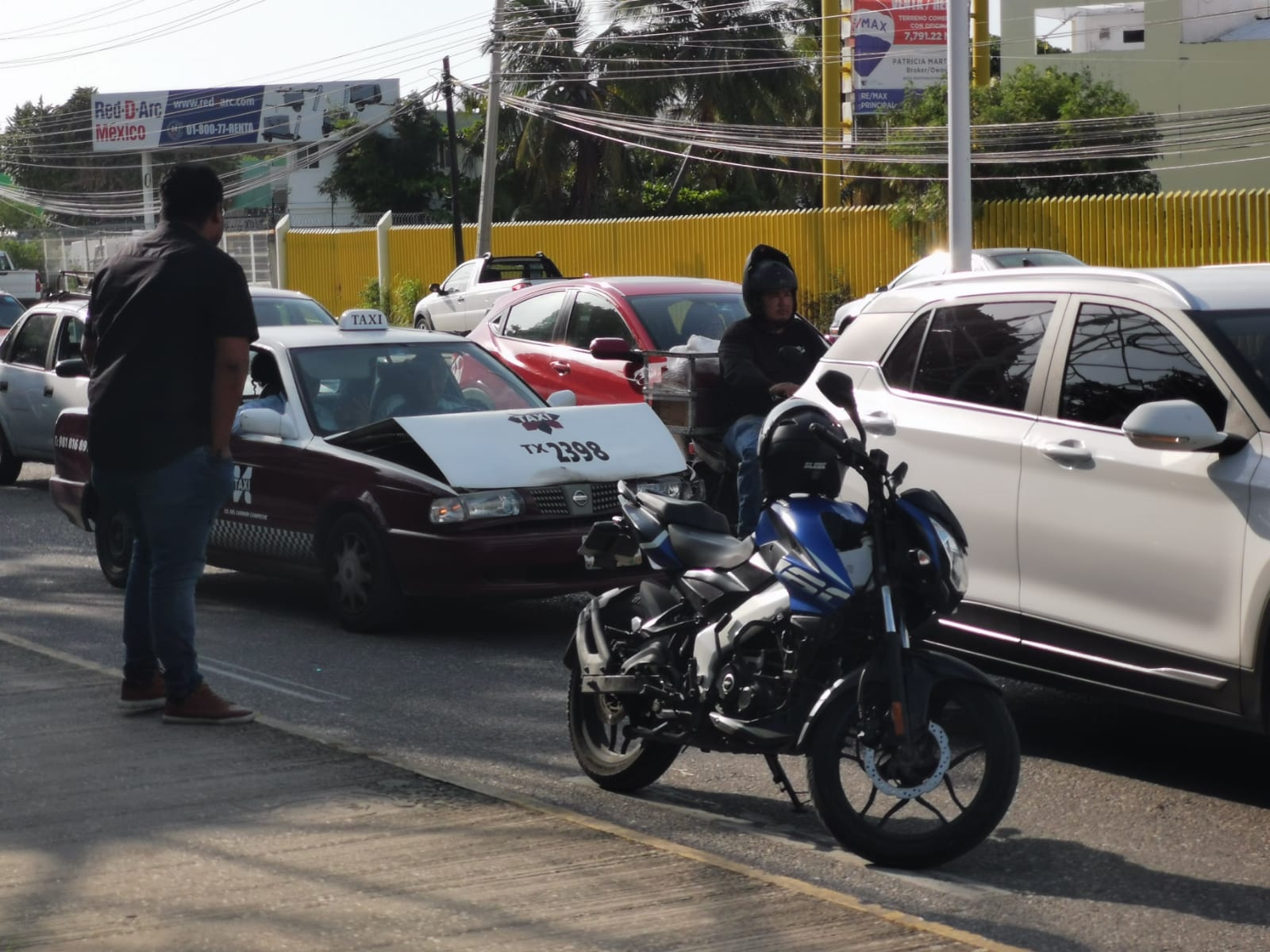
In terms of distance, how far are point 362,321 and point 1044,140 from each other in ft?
73.3

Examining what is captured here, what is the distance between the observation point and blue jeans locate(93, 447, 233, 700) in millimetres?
6473

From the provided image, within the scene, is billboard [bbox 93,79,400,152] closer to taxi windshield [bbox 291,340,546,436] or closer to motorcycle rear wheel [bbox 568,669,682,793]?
taxi windshield [bbox 291,340,546,436]

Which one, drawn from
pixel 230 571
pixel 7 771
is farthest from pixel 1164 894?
pixel 230 571

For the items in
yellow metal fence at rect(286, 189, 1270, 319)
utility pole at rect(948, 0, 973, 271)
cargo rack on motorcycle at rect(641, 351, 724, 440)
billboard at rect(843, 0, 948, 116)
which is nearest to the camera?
cargo rack on motorcycle at rect(641, 351, 724, 440)

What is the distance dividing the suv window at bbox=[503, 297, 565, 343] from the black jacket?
19.6 ft

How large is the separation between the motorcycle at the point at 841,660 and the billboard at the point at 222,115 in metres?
69.7

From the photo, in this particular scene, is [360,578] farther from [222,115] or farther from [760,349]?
[222,115]

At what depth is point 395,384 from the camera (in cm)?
972

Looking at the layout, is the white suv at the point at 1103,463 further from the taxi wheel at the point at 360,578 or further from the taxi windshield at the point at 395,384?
the taxi windshield at the point at 395,384

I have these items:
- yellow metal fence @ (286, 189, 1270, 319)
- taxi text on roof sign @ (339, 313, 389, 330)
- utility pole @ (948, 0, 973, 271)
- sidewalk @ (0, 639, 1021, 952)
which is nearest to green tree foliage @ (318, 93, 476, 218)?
yellow metal fence @ (286, 189, 1270, 319)

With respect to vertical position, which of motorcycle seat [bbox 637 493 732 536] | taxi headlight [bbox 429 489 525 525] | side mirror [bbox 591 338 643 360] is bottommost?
taxi headlight [bbox 429 489 525 525]

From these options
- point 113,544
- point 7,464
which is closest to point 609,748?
point 113,544

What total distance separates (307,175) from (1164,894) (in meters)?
77.1

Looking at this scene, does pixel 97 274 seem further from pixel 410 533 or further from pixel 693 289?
pixel 693 289
